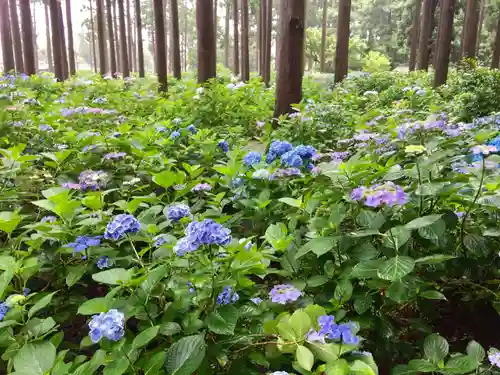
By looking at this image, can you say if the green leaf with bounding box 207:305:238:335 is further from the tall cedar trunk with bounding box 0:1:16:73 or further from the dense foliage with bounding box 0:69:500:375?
the tall cedar trunk with bounding box 0:1:16:73

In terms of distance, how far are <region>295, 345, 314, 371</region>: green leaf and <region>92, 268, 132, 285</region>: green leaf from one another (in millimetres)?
688

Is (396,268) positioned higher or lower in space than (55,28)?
lower

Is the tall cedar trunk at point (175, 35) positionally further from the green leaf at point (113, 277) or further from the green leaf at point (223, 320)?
the green leaf at point (223, 320)

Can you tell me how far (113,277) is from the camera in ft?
5.17

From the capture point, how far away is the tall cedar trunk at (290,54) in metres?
5.86

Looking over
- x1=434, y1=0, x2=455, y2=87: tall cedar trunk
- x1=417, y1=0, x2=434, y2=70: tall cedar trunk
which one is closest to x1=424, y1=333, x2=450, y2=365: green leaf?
x1=434, y1=0, x2=455, y2=87: tall cedar trunk

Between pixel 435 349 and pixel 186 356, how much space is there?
0.89 metres

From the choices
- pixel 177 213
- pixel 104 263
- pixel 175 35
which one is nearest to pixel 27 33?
pixel 175 35

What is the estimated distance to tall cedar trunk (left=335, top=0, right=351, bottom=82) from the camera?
40.7 ft

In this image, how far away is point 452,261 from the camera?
6.20 ft

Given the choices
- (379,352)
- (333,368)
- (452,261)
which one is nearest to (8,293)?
(333,368)

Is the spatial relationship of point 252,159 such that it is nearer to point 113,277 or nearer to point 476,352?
point 113,277

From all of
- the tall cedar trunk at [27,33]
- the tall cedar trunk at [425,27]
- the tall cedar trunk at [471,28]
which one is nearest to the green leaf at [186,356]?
the tall cedar trunk at [27,33]

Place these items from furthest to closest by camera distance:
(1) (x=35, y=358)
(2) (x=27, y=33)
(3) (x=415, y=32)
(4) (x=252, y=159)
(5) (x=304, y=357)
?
1. (3) (x=415, y=32)
2. (2) (x=27, y=33)
3. (4) (x=252, y=159)
4. (1) (x=35, y=358)
5. (5) (x=304, y=357)
